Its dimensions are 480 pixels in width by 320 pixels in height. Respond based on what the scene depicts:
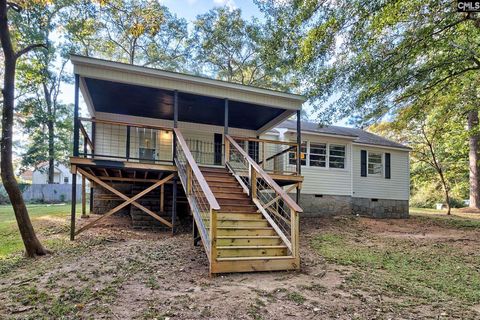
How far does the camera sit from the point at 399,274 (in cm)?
517

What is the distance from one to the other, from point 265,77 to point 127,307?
18.8m

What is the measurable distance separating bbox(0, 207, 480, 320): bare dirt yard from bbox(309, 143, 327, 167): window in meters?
6.27

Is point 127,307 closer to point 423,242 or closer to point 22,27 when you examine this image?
point 423,242

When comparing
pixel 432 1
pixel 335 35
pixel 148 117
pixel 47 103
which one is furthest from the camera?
pixel 47 103

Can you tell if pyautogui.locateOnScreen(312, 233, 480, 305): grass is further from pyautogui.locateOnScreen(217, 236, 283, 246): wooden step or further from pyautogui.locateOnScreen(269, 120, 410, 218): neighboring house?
pyautogui.locateOnScreen(269, 120, 410, 218): neighboring house

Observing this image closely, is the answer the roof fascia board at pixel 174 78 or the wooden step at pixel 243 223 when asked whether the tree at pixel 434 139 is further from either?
the wooden step at pixel 243 223

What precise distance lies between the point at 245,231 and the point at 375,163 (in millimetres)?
11099

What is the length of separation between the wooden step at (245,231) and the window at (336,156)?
846 centimetres

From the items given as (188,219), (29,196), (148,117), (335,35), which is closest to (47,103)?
(29,196)

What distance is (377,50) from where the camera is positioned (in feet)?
29.9

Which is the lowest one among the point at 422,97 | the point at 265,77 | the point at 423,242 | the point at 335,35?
the point at 423,242

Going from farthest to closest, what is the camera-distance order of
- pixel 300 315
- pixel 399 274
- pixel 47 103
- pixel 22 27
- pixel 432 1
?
1. pixel 47 103
2. pixel 22 27
3. pixel 432 1
4. pixel 399 274
5. pixel 300 315

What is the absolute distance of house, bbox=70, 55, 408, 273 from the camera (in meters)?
5.61

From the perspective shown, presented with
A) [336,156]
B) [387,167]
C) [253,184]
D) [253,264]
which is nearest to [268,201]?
[253,184]
